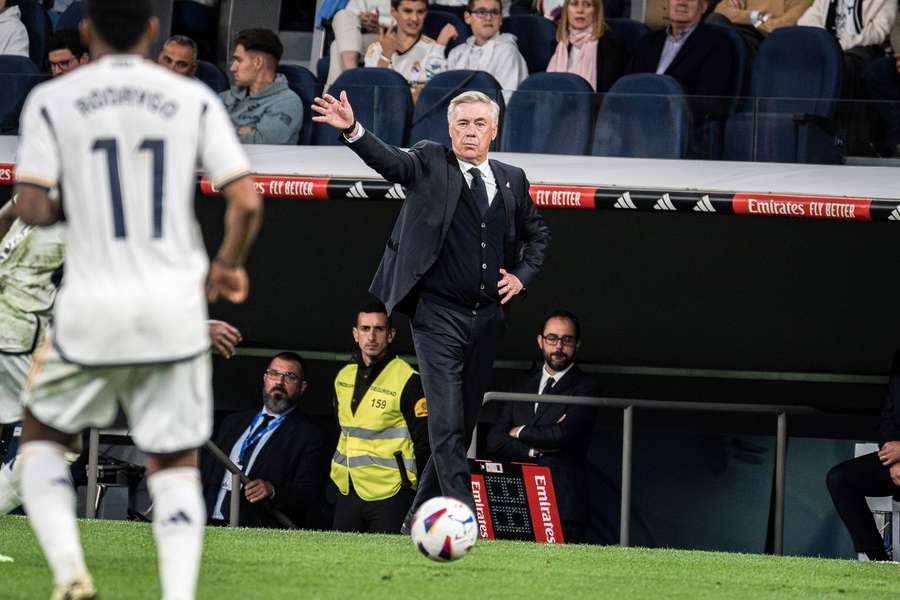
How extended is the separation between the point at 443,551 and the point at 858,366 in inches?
194

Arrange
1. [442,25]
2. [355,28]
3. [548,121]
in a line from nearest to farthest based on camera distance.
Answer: [548,121] < [442,25] < [355,28]

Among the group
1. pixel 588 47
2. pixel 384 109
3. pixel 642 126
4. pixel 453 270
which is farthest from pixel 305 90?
pixel 453 270

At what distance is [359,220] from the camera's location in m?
9.50

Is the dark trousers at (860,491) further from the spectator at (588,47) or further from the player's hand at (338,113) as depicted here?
the player's hand at (338,113)

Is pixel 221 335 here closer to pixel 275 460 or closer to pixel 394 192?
pixel 394 192

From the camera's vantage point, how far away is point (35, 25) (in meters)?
10.8

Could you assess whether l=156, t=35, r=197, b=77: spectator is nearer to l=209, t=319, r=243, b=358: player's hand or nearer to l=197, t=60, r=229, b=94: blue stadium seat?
l=197, t=60, r=229, b=94: blue stadium seat

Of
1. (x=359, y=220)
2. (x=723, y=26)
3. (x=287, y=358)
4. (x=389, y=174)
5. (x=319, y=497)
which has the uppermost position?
(x=723, y=26)

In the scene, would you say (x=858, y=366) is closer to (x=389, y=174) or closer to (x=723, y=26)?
(x=723, y=26)

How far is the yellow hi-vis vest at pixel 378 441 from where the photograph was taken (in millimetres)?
8555

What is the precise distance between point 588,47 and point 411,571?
4.88 metres

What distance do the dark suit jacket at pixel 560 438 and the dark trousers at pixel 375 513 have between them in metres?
0.68

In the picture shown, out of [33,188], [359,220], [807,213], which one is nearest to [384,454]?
[359,220]

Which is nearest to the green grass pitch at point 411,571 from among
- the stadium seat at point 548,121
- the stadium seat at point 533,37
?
the stadium seat at point 548,121
